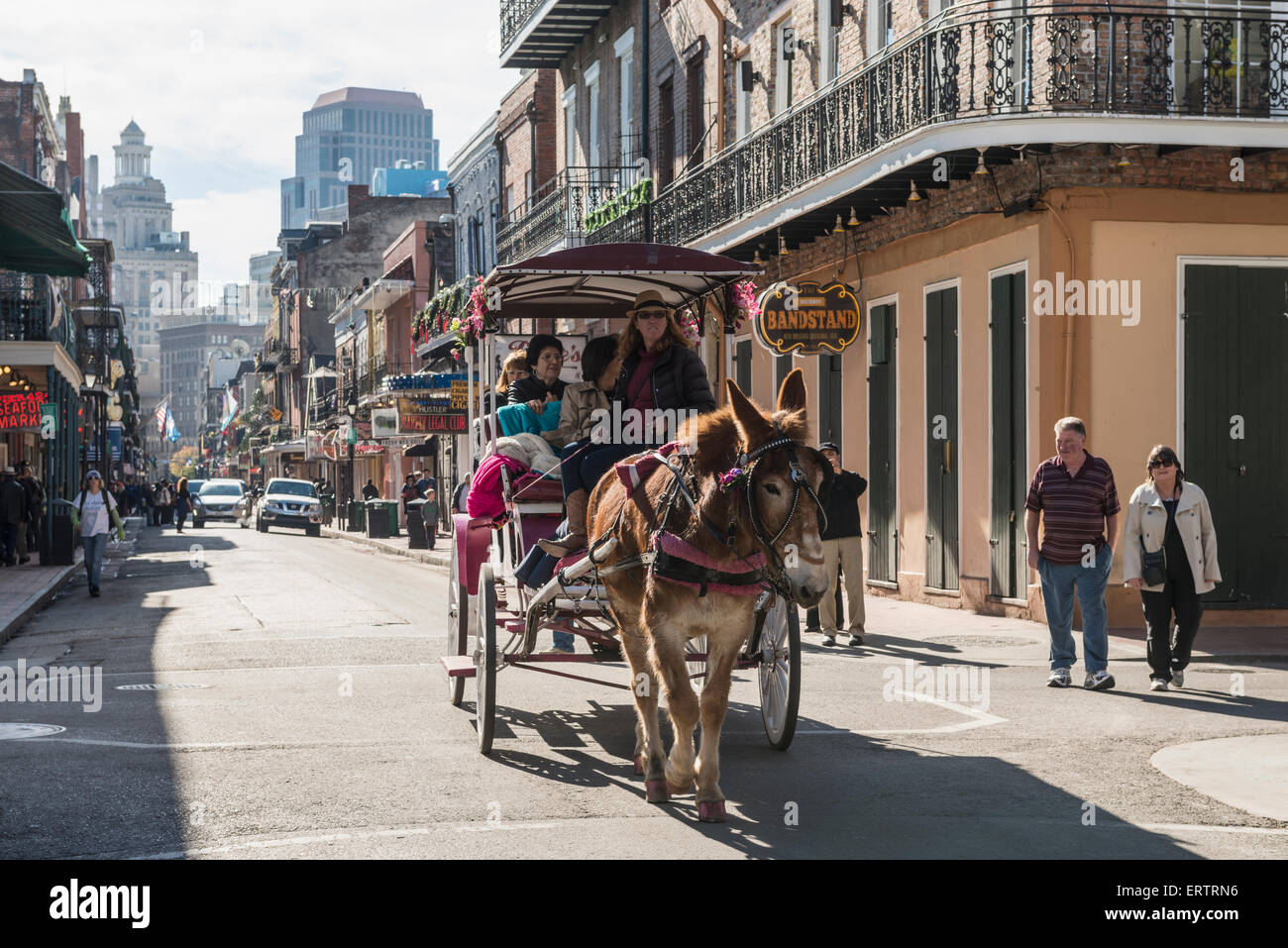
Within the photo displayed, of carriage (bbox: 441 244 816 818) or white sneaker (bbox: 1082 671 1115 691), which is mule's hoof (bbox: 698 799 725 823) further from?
white sneaker (bbox: 1082 671 1115 691)

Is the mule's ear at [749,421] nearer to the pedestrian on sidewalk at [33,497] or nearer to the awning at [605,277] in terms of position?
the awning at [605,277]

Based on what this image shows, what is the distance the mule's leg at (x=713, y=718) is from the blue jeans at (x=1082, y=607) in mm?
5099

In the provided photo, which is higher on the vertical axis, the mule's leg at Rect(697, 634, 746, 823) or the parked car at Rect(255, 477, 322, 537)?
the mule's leg at Rect(697, 634, 746, 823)

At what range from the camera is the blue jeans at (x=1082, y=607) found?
1116 centimetres

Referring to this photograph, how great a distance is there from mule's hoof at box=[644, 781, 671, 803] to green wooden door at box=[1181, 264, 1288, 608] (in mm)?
10237

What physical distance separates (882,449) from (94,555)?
36.0ft

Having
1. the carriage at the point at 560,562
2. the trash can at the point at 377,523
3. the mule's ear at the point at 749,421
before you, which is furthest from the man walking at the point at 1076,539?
the trash can at the point at 377,523

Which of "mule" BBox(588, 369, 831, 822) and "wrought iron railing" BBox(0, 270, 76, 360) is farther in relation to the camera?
"wrought iron railing" BBox(0, 270, 76, 360)

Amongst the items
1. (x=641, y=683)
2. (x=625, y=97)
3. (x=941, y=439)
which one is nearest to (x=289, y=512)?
(x=625, y=97)

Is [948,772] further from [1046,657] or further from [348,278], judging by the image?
[348,278]

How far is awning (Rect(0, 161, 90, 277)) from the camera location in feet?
47.7

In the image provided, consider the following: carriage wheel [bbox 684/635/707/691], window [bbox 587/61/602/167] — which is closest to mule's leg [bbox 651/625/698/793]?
carriage wheel [bbox 684/635/707/691]

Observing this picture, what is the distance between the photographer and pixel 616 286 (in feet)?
33.2
